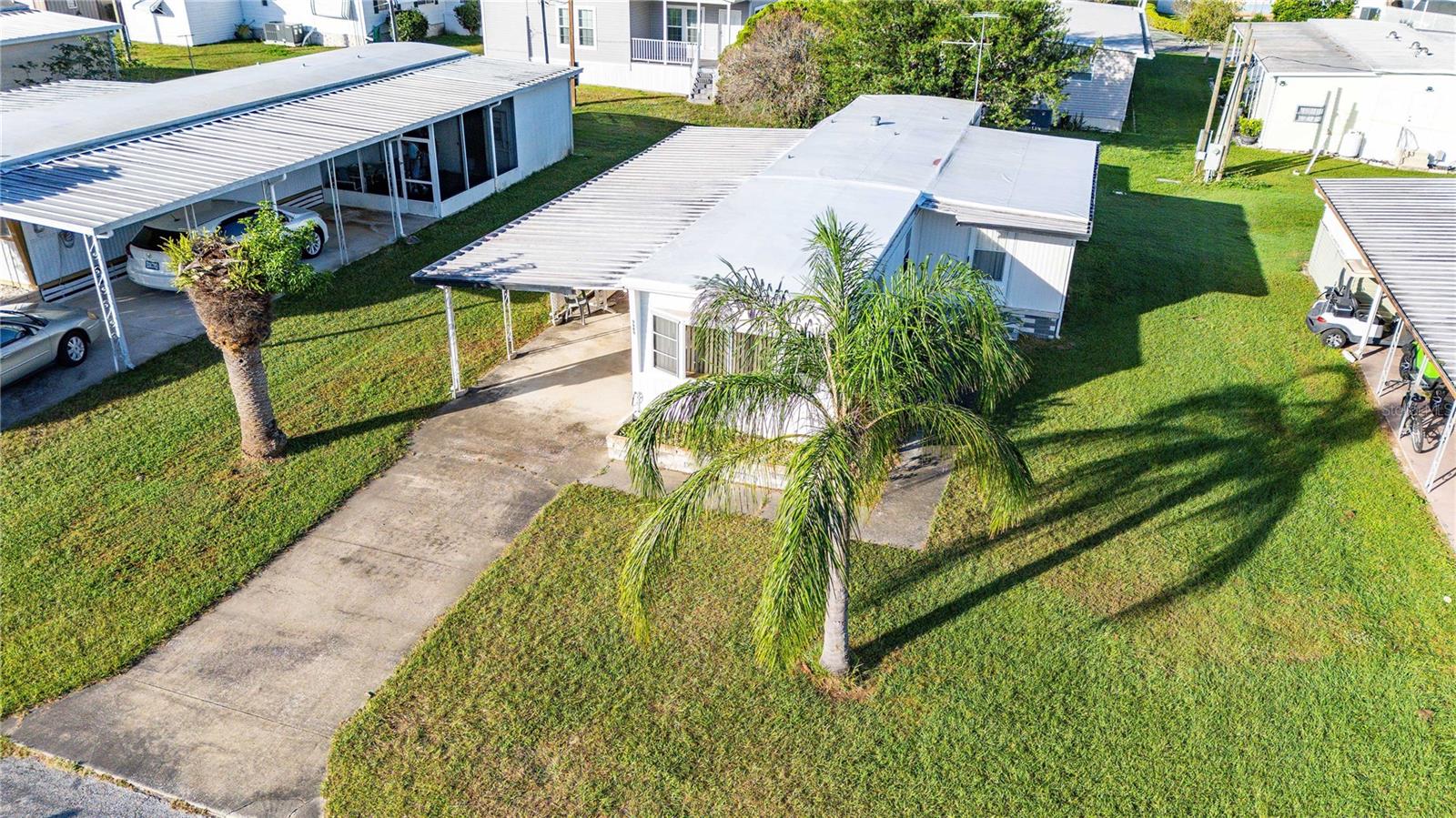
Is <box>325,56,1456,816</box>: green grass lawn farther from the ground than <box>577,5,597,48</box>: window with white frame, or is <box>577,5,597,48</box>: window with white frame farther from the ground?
<box>577,5,597,48</box>: window with white frame

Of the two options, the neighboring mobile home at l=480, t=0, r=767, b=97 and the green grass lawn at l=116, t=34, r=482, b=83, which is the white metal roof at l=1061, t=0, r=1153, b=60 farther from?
the green grass lawn at l=116, t=34, r=482, b=83

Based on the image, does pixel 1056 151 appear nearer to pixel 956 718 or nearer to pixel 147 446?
pixel 956 718

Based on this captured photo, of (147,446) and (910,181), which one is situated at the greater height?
(910,181)

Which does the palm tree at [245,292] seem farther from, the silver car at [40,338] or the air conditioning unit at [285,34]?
the air conditioning unit at [285,34]

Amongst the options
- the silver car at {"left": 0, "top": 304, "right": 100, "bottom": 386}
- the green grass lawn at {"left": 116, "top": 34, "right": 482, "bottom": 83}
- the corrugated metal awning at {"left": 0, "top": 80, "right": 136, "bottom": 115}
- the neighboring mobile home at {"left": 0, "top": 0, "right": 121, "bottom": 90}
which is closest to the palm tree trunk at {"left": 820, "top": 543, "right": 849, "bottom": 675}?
the silver car at {"left": 0, "top": 304, "right": 100, "bottom": 386}

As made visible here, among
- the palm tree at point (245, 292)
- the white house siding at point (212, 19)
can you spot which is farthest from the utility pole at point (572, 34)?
the palm tree at point (245, 292)

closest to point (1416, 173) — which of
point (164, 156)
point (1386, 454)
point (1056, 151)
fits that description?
point (1056, 151)

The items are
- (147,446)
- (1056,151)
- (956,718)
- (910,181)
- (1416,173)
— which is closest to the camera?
(956,718)
